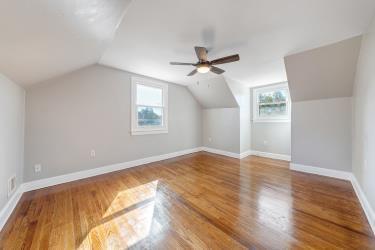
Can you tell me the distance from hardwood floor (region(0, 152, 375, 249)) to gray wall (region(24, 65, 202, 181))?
486 mm

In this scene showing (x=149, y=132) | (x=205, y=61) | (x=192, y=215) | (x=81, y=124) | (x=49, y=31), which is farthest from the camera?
(x=149, y=132)

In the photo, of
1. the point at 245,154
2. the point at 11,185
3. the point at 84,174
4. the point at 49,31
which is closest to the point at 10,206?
the point at 11,185

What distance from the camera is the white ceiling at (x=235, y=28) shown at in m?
1.59

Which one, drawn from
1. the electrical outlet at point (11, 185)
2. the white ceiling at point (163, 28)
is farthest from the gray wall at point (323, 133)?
the electrical outlet at point (11, 185)

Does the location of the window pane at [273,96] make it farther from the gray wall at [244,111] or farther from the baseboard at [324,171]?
the baseboard at [324,171]

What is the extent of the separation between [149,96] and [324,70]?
12.6ft

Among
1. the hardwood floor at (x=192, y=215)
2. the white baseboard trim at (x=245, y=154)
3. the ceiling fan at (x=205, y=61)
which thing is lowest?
the hardwood floor at (x=192, y=215)

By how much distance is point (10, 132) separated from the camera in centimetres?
197

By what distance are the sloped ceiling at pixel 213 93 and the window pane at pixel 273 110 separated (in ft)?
3.16

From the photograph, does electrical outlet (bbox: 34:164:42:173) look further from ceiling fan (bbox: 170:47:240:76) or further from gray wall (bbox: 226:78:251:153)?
gray wall (bbox: 226:78:251:153)

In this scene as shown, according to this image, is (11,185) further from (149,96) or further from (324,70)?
(324,70)

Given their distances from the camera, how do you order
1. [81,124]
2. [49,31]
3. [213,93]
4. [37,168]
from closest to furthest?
[49,31]
[37,168]
[81,124]
[213,93]

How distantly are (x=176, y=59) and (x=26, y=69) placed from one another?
217cm

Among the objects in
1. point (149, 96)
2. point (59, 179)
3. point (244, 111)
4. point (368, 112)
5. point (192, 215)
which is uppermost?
point (149, 96)
